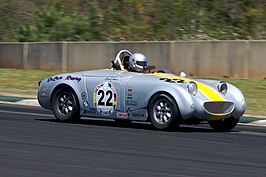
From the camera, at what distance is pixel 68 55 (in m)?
26.6

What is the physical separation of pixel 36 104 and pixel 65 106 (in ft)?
12.9

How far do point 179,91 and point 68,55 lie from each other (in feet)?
43.8

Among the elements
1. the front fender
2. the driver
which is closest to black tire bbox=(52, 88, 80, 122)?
the driver

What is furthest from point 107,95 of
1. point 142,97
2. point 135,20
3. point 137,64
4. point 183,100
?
point 135,20

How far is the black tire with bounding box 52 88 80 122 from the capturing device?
48.8ft

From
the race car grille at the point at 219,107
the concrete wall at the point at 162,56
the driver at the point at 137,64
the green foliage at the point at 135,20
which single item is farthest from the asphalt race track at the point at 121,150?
the green foliage at the point at 135,20

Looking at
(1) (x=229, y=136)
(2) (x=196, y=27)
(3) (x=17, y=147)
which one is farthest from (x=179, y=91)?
(2) (x=196, y=27)

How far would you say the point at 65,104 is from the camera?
1507 cm

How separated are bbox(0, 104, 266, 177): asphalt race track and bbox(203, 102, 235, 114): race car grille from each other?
1.25 ft

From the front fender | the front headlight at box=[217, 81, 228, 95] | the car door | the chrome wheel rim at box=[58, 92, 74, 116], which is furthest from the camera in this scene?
the chrome wheel rim at box=[58, 92, 74, 116]

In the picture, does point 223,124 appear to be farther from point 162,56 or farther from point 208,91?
point 162,56

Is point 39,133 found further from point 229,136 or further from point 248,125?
point 248,125

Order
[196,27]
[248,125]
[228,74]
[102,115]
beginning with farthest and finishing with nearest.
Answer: [196,27] < [228,74] < [248,125] < [102,115]

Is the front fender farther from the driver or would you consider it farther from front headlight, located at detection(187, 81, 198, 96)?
the driver
